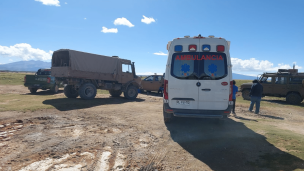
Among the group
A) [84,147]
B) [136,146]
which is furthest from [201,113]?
[84,147]

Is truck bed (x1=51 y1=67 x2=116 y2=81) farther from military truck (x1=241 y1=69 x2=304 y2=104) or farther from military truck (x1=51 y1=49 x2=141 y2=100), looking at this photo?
military truck (x1=241 y1=69 x2=304 y2=104)

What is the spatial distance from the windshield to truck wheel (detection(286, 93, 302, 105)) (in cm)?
1113

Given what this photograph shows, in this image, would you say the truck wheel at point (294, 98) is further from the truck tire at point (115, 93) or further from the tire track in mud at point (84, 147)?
the tire track in mud at point (84, 147)

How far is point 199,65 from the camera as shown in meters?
5.53

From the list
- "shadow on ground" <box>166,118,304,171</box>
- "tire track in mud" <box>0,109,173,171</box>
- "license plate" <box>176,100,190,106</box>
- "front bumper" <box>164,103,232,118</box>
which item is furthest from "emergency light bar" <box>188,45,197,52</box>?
"tire track in mud" <box>0,109,173,171</box>

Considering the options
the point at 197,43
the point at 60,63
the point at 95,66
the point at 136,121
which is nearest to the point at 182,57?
the point at 197,43

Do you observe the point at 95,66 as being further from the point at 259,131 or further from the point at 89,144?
the point at 259,131

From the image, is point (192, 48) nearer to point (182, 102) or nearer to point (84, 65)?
point (182, 102)

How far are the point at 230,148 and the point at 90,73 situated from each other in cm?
923

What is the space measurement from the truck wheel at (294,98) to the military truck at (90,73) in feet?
35.4

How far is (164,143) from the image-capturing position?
189 inches

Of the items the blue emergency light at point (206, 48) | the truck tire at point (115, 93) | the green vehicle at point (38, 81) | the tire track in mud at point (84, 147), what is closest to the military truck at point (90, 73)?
the truck tire at point (115, 93)

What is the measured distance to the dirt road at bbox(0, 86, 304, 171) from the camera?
3596 millimetres

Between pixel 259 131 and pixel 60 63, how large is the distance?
11450 mm
